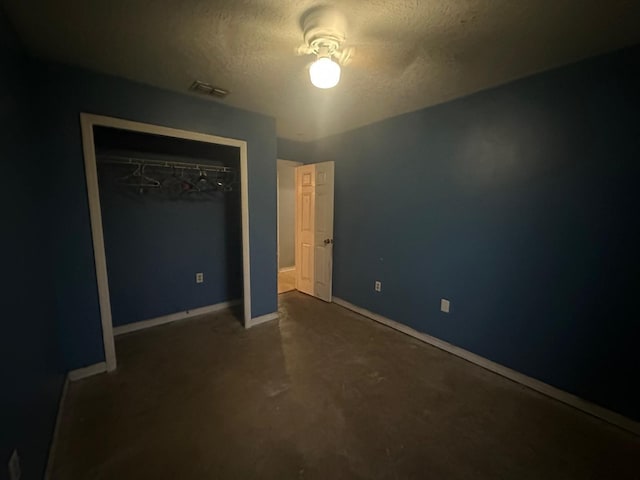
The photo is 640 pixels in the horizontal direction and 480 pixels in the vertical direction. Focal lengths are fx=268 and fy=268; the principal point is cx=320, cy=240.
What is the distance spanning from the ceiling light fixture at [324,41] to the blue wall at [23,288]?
4.86 ft

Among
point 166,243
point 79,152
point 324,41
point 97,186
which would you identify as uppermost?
point 324,41

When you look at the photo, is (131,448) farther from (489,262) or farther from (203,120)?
(489,262)

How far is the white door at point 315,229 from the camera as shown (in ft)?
12.2

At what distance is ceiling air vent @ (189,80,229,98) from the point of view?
7.20 ft

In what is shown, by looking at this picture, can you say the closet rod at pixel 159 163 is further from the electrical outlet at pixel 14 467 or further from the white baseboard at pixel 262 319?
the electrical outlet at pixel 14 467

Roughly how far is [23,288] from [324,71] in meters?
1.94

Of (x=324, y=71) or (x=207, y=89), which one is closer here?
(x=324, y=71)

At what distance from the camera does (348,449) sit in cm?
159

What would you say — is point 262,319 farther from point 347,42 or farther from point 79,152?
point 347,42

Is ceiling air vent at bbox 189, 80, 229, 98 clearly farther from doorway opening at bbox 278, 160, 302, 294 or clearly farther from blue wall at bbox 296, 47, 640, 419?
doorway opening at bbox 278, 160, 302, 294

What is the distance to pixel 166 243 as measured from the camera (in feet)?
10.3

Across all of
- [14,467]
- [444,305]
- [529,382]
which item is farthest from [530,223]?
[14,467]

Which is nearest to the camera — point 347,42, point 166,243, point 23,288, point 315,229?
point 23,288

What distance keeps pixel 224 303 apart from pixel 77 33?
9.61 ft
